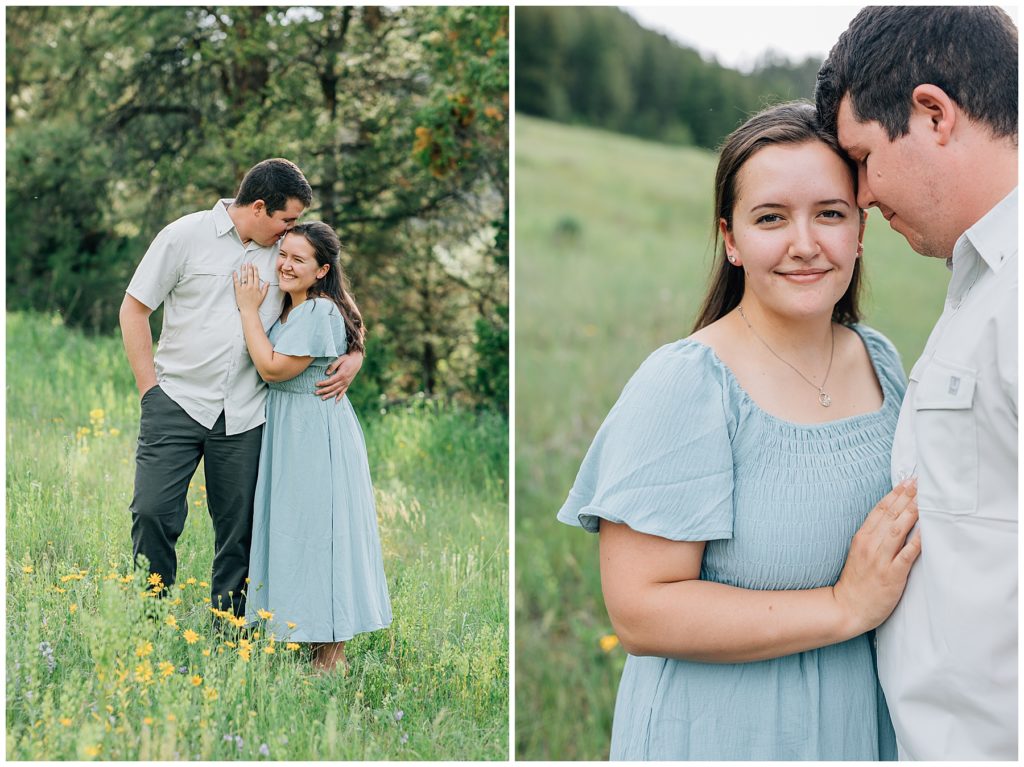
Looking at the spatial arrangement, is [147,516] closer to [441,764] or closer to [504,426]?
[441,764]

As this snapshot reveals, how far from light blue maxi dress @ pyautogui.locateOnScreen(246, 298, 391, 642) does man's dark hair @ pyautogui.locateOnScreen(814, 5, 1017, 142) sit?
1.65 metres

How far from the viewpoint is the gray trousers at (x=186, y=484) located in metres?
2.72

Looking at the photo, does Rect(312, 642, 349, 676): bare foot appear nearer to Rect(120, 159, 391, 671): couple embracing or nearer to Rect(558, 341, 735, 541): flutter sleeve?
Rect(120, 159, 391, 671): couple embracing

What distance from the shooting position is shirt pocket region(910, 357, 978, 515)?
5.95 ft

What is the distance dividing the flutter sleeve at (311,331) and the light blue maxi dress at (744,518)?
105 centimetres

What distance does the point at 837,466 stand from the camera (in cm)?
202

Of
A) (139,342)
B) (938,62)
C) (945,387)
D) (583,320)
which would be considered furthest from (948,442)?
(583,320)

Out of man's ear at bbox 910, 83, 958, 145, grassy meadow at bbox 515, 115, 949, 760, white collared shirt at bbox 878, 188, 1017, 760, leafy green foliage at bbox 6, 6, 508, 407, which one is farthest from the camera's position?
grassy meadow at bbox 515, 115, 949, 760

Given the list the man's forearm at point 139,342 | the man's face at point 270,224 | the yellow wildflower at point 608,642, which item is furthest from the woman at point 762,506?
the yellow wildflower at point 608,642

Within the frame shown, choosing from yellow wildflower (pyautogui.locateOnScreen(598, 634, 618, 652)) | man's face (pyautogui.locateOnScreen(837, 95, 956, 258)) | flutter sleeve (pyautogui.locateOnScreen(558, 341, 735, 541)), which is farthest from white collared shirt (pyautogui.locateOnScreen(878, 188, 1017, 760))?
yellow wildflower (pyautogui.locateOnScreen(598, 634, 618, 652))

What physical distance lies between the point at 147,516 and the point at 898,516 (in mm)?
2044

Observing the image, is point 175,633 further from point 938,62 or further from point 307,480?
point 938,62

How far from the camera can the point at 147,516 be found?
272 cm

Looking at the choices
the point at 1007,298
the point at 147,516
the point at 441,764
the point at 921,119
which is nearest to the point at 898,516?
the point at 1007,298
